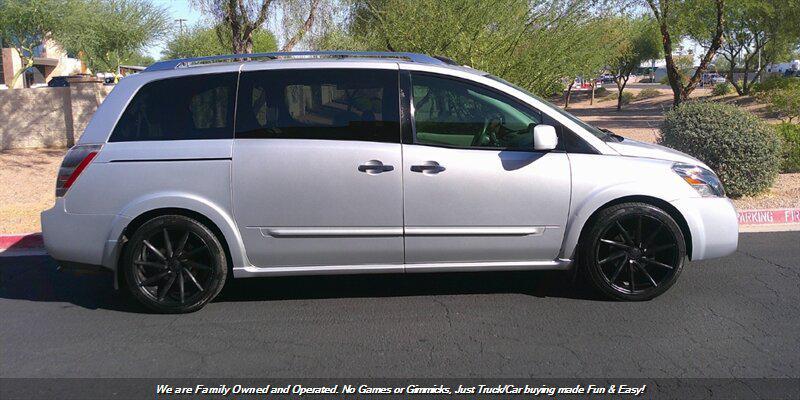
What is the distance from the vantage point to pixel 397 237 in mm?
5379

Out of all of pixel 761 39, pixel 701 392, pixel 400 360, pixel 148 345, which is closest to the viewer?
pixel 701 392

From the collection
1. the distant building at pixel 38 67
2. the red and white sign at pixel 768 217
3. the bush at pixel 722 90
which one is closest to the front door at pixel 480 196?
the red and white sign at pixel 768 217

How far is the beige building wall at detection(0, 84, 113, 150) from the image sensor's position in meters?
16.8

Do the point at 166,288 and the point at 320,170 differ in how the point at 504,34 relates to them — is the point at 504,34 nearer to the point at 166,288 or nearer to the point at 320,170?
the point at 320,170

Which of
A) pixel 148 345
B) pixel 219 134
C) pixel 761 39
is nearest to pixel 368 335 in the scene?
pixel 148 345

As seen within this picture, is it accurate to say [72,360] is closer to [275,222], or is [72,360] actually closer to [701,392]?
[275,222]

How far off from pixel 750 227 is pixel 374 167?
5.17m

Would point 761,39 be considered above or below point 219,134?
above

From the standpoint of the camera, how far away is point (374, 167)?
530 centimetres

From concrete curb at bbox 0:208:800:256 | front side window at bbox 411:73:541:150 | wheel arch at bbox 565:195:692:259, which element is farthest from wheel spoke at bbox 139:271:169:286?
wheel arch at bbox 565:195:692:259

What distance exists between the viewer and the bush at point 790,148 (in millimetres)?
11500

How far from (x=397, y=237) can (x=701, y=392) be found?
7.54ft

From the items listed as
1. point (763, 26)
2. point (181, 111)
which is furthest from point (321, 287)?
point (763, 26)

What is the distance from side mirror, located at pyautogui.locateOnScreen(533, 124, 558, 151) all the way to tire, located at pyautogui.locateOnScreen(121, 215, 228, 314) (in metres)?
2.47
